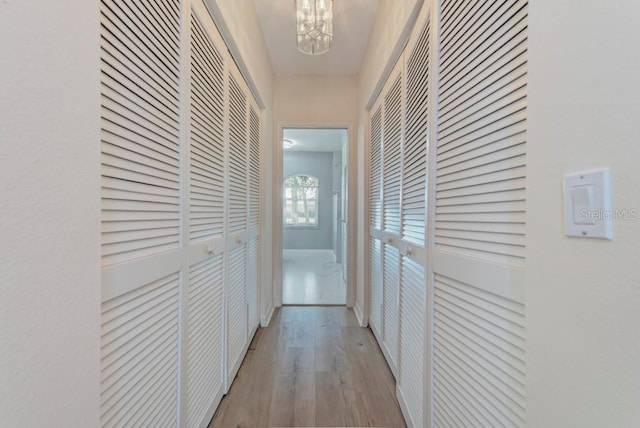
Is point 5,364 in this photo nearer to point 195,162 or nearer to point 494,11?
point 195,162

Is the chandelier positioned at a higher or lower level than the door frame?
higher

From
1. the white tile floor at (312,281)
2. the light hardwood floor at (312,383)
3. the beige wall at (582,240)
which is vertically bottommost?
the light hardwood floor at (312,383)

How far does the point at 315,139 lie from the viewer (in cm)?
602

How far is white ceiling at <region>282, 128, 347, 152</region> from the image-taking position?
542 cm

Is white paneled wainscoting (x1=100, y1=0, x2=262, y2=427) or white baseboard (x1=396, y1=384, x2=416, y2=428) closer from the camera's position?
white paneled wainscoting (x1=100, y1=0, x2=262, y2=427)

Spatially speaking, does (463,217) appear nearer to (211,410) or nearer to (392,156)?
(392,156)

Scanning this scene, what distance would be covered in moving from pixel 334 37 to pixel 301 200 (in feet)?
17.4

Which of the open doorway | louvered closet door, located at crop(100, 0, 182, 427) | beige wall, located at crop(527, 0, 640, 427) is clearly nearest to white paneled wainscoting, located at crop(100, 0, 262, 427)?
louvered closet door, located at crop(100, 0, 182, 427)

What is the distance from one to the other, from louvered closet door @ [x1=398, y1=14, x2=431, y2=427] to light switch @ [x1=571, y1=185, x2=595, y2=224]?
29.8 inches

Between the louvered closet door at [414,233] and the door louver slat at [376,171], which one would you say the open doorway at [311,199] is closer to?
the door louver slat at [376,171]

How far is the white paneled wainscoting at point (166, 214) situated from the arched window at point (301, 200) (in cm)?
579

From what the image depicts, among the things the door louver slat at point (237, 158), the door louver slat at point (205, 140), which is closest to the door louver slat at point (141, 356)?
the door louver slat at point (205, 140)

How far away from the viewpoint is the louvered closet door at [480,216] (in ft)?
2.25

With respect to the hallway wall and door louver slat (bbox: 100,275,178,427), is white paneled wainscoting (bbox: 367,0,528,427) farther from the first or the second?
the hallway wall
